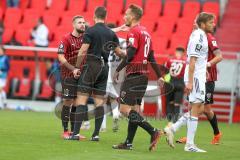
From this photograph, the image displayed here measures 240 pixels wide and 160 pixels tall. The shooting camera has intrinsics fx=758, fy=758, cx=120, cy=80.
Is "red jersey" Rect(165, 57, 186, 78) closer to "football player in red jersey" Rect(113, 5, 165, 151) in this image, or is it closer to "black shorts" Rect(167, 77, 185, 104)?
"black shorts" Rect(167, 77, 185, 104)

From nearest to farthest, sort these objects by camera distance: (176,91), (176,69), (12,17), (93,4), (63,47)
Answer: (63,47) → (176,69) → (176,91) → (12,17) → (93,4)

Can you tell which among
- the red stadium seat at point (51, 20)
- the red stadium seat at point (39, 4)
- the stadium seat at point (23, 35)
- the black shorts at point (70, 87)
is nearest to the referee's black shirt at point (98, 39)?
the black shorts at point (70, 87)

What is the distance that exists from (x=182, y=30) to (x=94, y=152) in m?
13.7

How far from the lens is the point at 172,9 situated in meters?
26.0

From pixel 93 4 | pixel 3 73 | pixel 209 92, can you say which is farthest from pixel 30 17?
pixel 209 92

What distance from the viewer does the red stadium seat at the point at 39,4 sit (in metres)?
27.3

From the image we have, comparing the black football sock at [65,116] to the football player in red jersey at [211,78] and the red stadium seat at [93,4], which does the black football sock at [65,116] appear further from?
the red stadium seat at [93,4]

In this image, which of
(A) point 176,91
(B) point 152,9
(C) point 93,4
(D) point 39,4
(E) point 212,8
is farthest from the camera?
(D) point 39,4

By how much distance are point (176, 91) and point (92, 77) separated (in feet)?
20.2

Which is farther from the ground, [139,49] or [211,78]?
[139,49]

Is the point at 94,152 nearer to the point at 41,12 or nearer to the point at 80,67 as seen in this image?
the point at 80,67

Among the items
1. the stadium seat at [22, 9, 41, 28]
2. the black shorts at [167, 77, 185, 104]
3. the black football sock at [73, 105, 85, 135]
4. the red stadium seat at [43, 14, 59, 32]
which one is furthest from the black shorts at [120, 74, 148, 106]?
the stadium seat at [22, 9, 41, 28]

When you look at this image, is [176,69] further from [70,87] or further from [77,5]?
[77,5]

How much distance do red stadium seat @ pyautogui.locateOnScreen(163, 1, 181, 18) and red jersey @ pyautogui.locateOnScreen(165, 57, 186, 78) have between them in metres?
7.01
